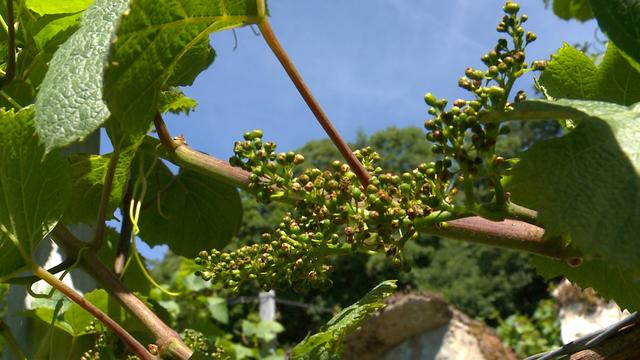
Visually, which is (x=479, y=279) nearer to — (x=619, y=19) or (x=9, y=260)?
(x=9, y=260)

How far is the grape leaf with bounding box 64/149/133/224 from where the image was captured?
4.69 feet

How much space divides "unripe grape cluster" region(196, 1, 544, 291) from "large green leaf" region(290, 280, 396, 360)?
0.11 m

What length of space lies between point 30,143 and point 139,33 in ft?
1.23

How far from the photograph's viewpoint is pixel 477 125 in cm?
80

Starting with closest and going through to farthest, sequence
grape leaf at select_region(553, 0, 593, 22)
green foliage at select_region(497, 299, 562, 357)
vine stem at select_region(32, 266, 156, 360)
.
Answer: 1. vine stem at select_region(32, 266, 156, 360)
2. grape leaf at select_region(553, 0, 593, 22)
3. green foliage at select_region(497, 299, 562, 357)

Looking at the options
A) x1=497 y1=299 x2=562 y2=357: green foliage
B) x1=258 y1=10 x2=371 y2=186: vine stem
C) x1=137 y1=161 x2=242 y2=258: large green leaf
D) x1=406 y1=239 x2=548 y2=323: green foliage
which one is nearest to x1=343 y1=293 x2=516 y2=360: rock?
x1=497 y1=299 x2=562 y2=357: green foliage

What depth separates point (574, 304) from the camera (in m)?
5.89

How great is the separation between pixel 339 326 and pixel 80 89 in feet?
1.60

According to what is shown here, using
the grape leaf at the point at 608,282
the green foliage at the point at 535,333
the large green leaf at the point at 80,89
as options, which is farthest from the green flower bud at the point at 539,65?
the green foliage at the point at 535,333

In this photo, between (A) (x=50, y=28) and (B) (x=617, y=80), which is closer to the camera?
(B) (x=617, y=80)

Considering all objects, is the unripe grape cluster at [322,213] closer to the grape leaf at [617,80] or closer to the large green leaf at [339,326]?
the large green leaf at [339,326]

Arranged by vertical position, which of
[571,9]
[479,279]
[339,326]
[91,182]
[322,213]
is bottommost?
[339,326]

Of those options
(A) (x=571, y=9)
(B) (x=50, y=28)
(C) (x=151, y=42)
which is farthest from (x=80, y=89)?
(A) (x=571, y=9)

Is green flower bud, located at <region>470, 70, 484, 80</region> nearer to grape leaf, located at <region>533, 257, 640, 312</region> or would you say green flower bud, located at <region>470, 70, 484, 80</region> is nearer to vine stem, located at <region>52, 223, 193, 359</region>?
grape leaf, located at <region>533, 257, 640, 312</region>
